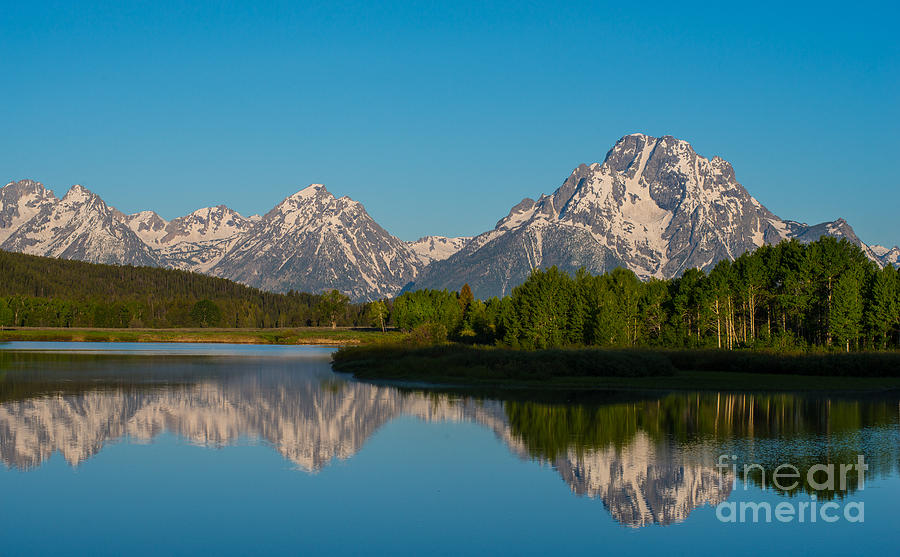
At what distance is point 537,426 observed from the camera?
39.5m

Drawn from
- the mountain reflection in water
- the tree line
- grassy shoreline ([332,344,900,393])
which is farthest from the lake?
the tree line

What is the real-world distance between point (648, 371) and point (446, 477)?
40.4m

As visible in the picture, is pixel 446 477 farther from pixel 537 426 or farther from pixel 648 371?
pixel 648 371

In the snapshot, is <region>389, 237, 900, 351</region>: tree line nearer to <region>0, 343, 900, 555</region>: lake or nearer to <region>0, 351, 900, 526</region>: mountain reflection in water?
<region>0, 351, 900, 526</region>: mountain reflection in water

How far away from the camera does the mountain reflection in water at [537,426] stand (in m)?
27.7

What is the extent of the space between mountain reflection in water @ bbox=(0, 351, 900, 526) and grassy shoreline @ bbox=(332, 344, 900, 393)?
5.91 meters

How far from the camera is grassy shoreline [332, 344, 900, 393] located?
197ft

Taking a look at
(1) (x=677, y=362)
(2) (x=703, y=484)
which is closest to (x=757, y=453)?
(2) (x=703, y=484)

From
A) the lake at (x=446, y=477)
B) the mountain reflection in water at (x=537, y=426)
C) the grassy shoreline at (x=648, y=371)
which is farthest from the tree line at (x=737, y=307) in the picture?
the lake at (x=446, y=477)

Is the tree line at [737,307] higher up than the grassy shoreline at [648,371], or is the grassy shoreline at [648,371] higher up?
the tree line at [737,307]

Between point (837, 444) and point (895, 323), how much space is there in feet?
242

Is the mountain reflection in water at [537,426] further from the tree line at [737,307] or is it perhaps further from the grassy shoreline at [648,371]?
the tree line at [737,307]

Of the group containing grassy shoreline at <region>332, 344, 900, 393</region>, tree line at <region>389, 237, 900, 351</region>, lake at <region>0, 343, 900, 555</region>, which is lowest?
lake at <region>0, 343, 900, 555</region>

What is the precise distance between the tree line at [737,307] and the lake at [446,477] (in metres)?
52.7
